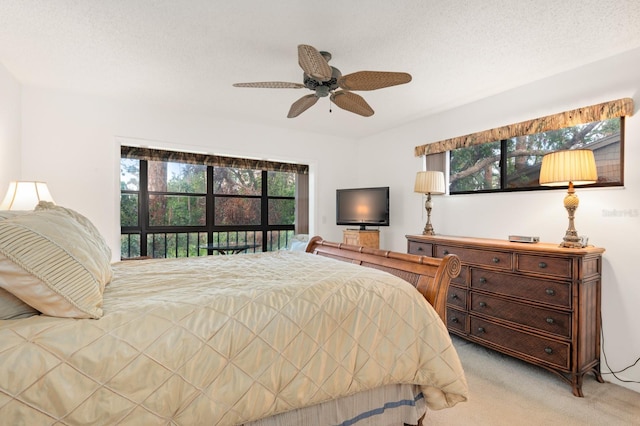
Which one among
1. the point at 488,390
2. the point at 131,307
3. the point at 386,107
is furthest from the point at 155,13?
the point at 488,390

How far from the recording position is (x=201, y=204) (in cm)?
536

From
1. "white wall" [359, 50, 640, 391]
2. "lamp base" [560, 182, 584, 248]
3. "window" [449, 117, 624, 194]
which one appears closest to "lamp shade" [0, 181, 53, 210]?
"white wall" [359, 50, 640, 391]

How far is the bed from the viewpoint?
1004mm

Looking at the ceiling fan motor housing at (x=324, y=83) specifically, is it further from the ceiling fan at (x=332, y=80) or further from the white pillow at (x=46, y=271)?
the white pillow at (x=46, y=271)

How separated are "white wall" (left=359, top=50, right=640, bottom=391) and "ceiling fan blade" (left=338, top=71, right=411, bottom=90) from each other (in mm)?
1713

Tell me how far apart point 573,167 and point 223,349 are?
2.72m

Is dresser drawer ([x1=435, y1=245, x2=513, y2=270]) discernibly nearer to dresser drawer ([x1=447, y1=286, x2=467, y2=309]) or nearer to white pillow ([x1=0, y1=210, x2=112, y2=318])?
dresser drawer ([x1=447, y1=286, x2=467, y2=309])

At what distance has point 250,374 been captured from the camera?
1.24 metres

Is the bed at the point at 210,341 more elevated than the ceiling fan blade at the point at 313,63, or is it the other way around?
the ceiling fan blade at the point at 313,63

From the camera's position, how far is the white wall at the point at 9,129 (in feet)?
9.15

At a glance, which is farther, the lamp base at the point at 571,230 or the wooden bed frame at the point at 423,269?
the lamp base at the point at 571,230

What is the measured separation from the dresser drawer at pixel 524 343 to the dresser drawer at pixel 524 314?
8 cm

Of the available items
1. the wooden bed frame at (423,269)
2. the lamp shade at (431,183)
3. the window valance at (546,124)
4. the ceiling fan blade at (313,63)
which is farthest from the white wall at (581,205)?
the ceiling fan blade at (313,63)

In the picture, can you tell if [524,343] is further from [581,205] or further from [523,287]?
[581,205]
